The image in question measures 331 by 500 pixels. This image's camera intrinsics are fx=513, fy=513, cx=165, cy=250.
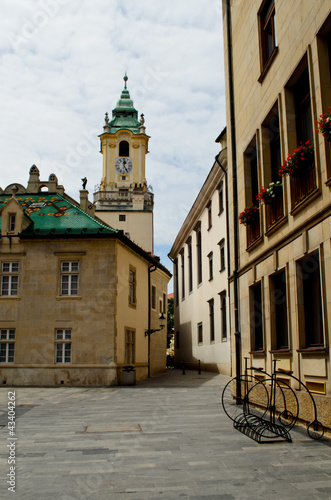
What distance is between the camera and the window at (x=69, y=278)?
76.5ft

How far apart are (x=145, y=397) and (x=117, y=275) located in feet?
25.8

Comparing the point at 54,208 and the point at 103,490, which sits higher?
the point at 54,208

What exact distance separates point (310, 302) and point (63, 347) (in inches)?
593

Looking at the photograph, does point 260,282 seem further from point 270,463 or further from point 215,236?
point 215,236

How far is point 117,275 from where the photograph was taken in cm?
2338

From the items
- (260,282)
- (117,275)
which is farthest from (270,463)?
(117,275)

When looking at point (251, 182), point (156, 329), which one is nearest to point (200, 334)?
point (156, 329)

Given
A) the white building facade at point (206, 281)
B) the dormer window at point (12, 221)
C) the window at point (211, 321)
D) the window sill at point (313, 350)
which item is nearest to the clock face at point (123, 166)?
the white building facade at point (206, 281)

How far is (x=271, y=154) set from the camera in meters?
13.0

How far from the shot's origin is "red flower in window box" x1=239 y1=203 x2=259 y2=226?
1344 centimetres

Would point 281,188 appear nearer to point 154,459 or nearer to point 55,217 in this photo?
point 154,459

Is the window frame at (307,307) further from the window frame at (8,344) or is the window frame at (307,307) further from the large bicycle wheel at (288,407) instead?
the window frame at (8,344)

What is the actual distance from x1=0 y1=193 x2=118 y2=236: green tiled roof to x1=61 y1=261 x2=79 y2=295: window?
4.82 feet

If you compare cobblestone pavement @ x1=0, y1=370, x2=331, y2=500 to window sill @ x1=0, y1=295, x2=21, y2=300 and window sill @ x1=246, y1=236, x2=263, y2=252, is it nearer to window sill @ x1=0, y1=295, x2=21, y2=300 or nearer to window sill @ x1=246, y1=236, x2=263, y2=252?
window sill @ x1=246, y1=236, x2=263, y2=252
